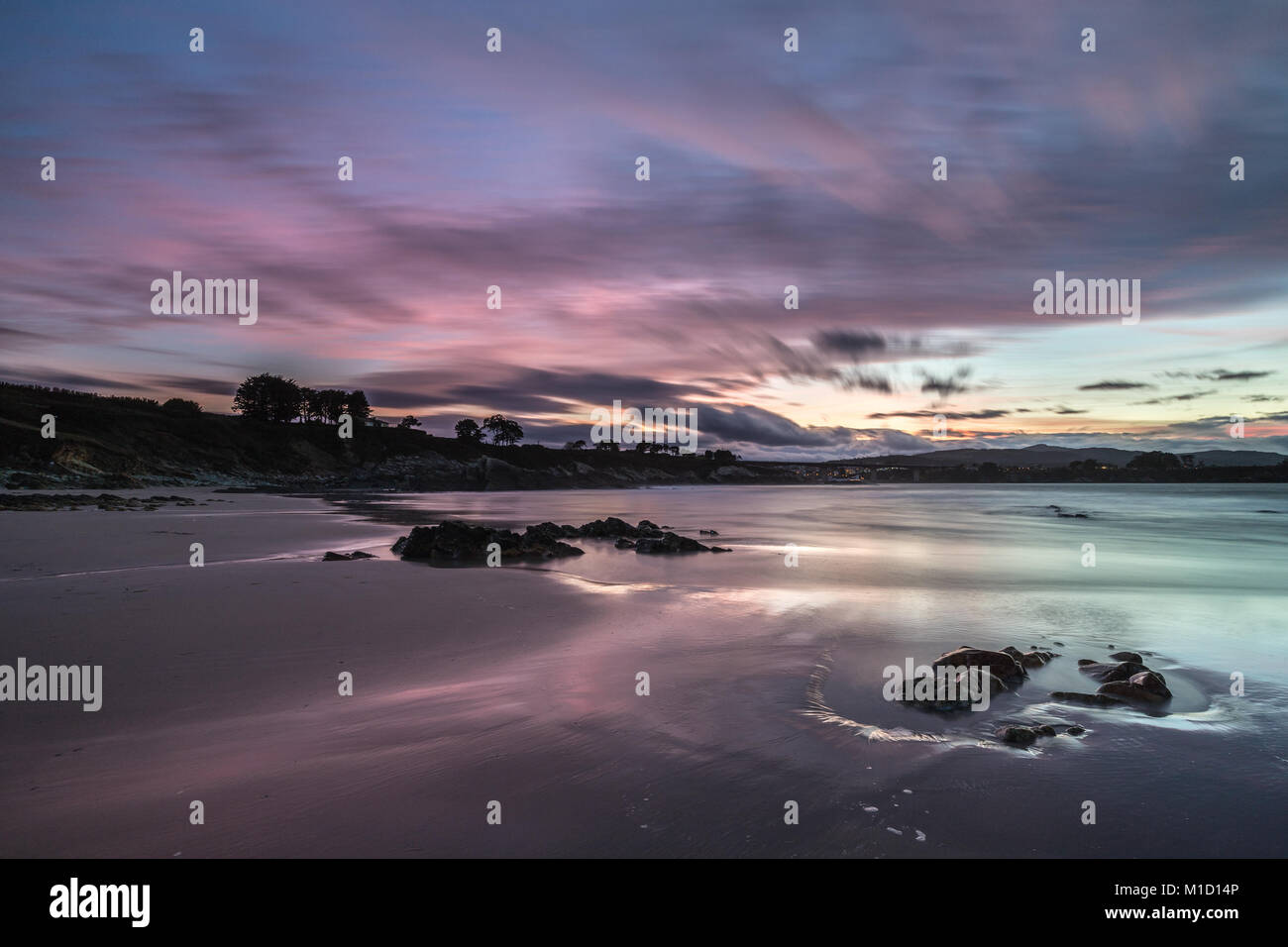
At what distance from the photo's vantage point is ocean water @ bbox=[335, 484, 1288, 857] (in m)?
3.73

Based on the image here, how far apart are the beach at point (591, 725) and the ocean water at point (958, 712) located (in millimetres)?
28

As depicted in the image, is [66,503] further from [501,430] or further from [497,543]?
[501,430]

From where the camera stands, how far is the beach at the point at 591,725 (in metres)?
3.57

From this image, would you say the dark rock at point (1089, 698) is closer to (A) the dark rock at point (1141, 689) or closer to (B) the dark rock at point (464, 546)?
(A) the dark rock at point (1141, 689)

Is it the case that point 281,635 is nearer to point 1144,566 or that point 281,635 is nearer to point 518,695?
point 518,695

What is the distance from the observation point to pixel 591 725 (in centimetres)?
509

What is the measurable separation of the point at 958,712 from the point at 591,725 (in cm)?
325

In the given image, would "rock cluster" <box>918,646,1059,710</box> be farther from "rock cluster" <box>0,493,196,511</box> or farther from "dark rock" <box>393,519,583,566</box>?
"rock cluster" <box>0,493,196,511</box>

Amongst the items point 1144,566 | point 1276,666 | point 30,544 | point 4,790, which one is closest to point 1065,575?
point 1144,566

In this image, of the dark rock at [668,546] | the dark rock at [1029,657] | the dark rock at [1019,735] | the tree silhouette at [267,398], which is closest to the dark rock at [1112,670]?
the dark rock at [1029,657]

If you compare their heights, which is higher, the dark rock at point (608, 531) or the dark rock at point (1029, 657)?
the dark rock at point (608, 531)

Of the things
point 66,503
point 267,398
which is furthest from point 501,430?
point 66,503

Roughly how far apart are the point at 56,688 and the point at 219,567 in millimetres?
7118

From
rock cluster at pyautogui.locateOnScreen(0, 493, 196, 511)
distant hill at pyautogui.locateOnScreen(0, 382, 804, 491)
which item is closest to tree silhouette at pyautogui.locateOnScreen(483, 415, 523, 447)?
distant hill at pyautogui.locateOnScreen(0, 382, 804, 491)
